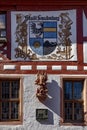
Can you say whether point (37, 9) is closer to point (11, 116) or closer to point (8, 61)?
point (8, 61)

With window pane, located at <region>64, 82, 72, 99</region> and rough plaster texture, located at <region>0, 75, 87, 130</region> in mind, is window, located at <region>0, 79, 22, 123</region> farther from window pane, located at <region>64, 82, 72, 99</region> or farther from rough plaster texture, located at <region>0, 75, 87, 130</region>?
window pane, located at <region>64, 82, 72, 99</region>

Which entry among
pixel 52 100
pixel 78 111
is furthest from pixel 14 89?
pixel 78 111

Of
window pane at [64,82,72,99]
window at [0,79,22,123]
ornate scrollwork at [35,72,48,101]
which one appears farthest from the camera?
window pane at [64,82,72,99]

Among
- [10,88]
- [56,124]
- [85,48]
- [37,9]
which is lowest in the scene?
[56,124]

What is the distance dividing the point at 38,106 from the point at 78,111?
120cm

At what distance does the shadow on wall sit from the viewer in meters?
16.5

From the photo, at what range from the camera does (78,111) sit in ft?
55.2

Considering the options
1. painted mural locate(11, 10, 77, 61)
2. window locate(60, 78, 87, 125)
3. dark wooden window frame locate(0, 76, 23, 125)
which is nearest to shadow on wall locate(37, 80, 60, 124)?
window locate(60, 78, 87, 125)

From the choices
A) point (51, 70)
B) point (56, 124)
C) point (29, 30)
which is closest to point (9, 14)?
point (29, 30)

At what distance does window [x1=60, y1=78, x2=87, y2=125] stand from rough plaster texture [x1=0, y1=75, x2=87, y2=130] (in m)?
0.20

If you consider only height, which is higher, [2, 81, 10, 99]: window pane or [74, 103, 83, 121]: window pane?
[2, 81, 10, 99]: window pane

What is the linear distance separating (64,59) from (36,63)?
0.82 metres

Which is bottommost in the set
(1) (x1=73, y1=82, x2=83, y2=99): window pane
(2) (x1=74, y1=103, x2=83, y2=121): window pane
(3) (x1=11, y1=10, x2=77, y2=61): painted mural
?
(2) (x1=74, y1=103, x2=83, y2=121): window pane

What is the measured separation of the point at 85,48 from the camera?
16.9 m
